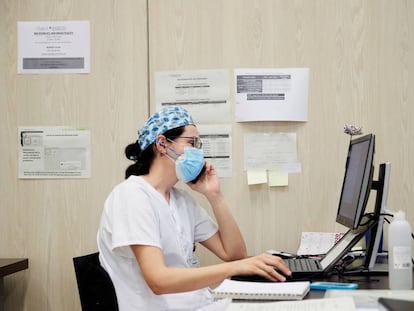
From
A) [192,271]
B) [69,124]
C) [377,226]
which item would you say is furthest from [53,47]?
[377,226]

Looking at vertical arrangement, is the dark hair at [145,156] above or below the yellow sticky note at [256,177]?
above

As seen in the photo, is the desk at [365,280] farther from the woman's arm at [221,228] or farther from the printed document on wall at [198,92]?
the printed document on wall at [198,92]

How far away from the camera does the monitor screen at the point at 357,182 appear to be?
5.14 feet

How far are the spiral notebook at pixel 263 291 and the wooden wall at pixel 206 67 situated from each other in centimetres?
103

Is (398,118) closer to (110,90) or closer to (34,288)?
(110,90)

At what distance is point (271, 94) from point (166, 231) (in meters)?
0.93

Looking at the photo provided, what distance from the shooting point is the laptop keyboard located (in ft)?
5.35

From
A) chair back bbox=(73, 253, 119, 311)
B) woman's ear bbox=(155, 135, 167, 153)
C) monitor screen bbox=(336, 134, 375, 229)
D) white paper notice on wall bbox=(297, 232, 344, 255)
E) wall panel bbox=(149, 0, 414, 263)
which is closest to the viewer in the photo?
monitor screen bbox=(336, 134, 375, 229)

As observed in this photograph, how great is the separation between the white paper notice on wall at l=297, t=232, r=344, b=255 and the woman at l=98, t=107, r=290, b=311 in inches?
12.2

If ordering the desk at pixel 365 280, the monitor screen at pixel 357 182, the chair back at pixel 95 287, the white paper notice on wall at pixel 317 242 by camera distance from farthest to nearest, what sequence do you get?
the white paper notice on wall at pixel 317 242, the chair back at pixel 95 287, the monitor screen at pixel 357 182, the desk at pixel 365 280

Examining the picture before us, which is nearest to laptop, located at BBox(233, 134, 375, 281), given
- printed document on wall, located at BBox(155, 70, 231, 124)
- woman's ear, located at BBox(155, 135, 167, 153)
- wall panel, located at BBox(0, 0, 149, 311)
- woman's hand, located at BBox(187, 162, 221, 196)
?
woman's hand, located at BBox(187, 162, 221, 196)

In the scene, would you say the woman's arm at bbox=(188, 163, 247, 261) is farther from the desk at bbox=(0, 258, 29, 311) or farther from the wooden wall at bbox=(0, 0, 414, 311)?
the desk at bbox=(0, 258, 29, 311)

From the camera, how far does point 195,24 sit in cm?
250

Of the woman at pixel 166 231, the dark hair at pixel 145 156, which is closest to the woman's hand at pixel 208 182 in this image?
the woman at pixel 166 231
